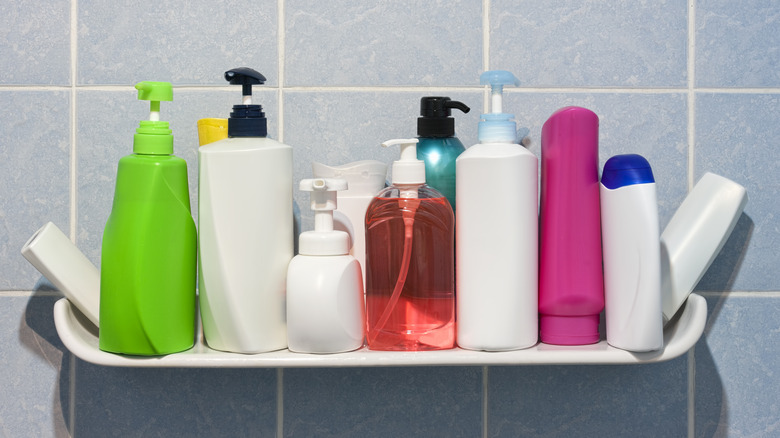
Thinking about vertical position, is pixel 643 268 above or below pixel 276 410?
above

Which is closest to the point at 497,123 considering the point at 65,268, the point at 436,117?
the point at 436,117

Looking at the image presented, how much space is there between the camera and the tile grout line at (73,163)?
68 centimetres

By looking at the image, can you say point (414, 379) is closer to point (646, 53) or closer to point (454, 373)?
point (454, 373)

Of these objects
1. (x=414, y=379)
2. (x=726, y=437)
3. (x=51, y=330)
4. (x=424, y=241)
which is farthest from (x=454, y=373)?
(x=51, y=330)

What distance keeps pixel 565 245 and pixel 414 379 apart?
213 mm

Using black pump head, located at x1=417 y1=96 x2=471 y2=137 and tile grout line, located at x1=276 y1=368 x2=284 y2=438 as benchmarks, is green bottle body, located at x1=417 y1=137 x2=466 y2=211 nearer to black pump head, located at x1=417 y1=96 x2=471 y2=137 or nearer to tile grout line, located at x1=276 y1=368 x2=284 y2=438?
black pump head, located at x1=417 y1=96 x2=471 y2=137

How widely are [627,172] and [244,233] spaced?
12.4 inches

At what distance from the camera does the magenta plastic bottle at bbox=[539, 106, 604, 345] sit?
0.57m

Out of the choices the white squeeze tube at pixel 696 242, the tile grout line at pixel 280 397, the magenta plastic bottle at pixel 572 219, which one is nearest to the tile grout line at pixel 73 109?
the tile grout line at pixel 280 397

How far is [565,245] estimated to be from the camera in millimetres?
573

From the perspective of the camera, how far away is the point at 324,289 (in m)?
0.54

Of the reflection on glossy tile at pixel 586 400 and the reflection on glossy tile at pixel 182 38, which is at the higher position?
the reflection on glossy tile at pixel 182 38

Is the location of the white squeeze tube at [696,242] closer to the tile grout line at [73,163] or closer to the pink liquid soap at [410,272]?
the pink liquid soap at [410,272]

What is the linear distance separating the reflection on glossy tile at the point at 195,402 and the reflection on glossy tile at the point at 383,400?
3 centimetres
